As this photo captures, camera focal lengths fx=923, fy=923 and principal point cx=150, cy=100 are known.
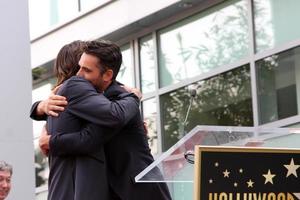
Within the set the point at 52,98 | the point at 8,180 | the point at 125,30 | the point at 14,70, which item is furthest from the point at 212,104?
the point at 52,98

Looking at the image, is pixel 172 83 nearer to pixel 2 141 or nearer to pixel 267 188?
pixel 2 141

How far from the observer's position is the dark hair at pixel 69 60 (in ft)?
14.3

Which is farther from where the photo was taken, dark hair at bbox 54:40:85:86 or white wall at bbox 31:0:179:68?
white wall at bbox 31:0:179:68

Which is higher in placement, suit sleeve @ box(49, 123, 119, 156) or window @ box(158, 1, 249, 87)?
window @ box(158, 1, 249, 87)

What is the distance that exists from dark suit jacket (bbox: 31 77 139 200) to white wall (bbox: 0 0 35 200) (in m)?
5.00

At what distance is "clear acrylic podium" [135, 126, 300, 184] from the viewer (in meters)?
3.44

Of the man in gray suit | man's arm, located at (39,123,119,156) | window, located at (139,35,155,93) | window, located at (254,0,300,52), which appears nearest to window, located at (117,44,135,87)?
window, located at (139,35,155,93)

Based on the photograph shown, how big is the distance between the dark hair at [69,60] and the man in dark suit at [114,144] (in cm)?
15

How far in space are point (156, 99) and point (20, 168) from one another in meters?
5.67

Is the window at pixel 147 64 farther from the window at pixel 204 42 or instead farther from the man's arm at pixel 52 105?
the man's arm at pixel 52 105

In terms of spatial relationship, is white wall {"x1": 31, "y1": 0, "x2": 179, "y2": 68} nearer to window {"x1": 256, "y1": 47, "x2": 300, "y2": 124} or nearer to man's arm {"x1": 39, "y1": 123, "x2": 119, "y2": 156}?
window {"x1": 256, "y1": 47, "x2": 300, "y2": 124}

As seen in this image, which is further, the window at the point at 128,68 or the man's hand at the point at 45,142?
the window at the point at 128,68

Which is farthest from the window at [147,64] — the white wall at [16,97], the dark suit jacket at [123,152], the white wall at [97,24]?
the dark suit jacket at [123,152]

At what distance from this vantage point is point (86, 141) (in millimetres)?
3951
